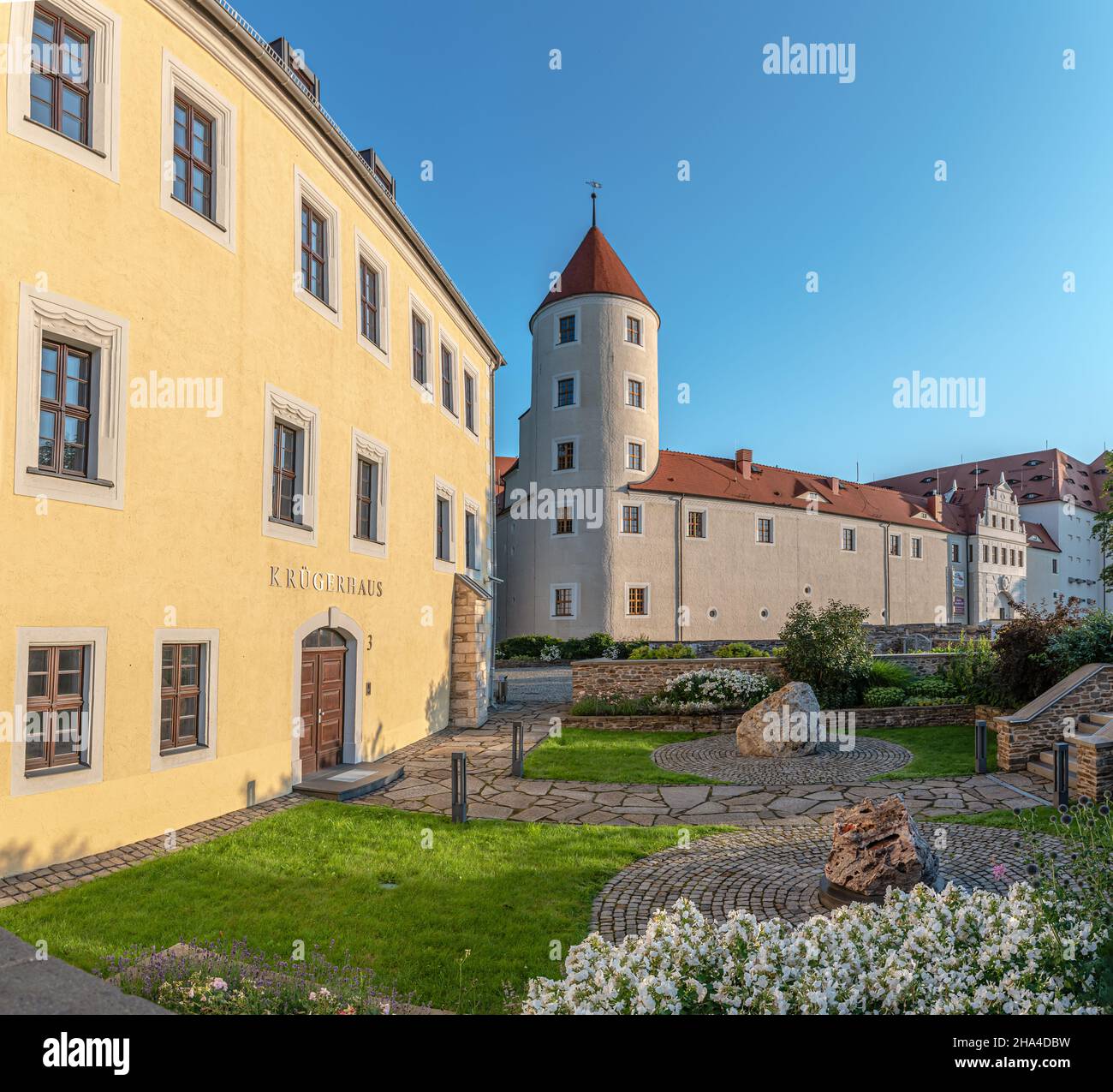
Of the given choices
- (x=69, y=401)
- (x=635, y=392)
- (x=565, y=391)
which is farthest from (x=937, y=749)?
(x=565, y=391)

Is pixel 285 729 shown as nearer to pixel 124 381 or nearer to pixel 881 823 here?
pixel 124 381

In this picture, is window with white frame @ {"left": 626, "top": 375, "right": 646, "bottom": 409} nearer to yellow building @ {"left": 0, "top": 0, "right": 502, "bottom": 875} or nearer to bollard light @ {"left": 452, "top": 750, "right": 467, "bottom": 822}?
yellow building @ {"left": 0, "top": 0, "right": 502, "bottom": 875}

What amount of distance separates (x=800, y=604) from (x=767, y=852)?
11500 millimetres

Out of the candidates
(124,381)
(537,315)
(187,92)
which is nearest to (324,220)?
(187,92)

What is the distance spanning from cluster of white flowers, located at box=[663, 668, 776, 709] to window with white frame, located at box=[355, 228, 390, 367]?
9.93 metres

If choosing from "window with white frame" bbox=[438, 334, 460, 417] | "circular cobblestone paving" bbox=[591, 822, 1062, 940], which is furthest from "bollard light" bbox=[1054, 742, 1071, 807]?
"window with white frame" bbox=[438, 334, 460, 417]

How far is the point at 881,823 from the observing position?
6801 millimetres

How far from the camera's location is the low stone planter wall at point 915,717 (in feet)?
53.8

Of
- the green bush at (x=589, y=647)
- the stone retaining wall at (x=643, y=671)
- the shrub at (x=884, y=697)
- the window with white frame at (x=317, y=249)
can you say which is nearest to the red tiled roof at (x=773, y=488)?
the green bush at (x=589, y=647)

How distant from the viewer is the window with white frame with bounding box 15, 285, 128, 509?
7.80 m

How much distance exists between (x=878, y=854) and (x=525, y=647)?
28.5 meters

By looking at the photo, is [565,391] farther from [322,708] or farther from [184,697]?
[184,697]

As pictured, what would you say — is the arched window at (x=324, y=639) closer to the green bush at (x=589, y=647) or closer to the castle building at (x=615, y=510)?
the green bush at (x=589, y=647)
